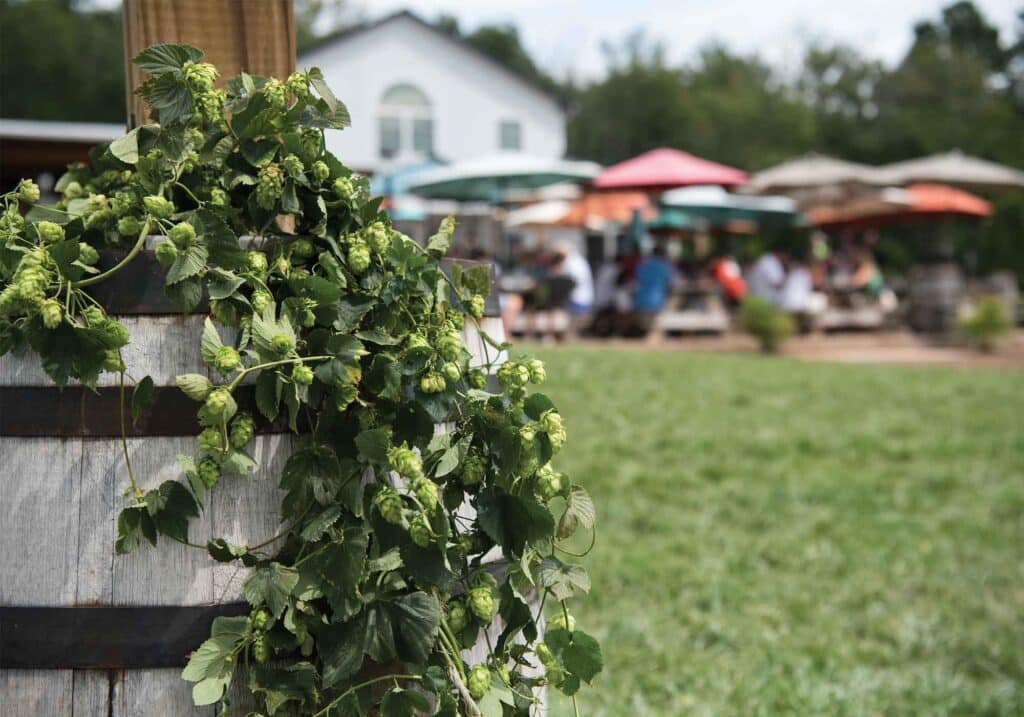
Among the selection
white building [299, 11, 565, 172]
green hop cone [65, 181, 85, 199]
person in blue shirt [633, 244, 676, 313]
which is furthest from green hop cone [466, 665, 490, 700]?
white building [299, 11, 565, 172]

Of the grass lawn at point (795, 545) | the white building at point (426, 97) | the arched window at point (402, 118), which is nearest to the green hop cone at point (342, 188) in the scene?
the grass lawn at point (795, 545)

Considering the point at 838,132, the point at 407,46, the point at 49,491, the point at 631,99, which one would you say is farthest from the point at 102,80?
the point at 49,491

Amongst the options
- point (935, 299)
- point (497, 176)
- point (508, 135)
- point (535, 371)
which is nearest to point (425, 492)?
point (535, 371)

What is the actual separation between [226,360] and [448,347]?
0.31 metres

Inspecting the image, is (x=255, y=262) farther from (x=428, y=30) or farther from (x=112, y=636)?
(x=428, y=30)

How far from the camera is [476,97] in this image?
29719mm

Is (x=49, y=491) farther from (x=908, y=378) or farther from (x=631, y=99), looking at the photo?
(x=631, y=99)

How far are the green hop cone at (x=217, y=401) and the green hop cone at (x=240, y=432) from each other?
7 cm

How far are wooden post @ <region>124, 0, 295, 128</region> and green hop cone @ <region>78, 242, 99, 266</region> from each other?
0.44 m

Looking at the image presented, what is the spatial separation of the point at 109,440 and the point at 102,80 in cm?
4683

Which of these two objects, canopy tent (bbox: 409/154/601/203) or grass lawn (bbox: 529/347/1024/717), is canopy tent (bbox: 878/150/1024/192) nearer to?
canopy tent (bbox: 409/154/601/203)

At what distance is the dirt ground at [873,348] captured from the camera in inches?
510

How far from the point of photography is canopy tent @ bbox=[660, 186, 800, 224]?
2025 centimetres

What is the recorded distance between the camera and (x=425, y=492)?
140 cm
